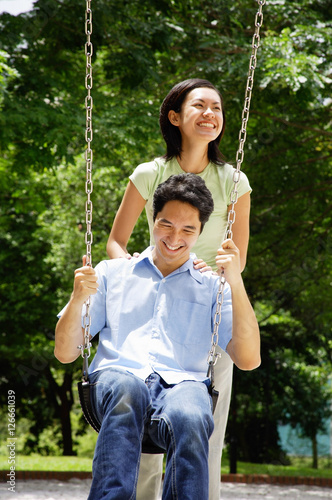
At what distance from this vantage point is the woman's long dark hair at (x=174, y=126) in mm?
3344

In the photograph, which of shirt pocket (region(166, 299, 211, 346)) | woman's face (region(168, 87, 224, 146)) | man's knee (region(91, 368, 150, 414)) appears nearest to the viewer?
man's knee (region(91, 368, 150, 414))

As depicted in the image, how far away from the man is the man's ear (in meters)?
0.61

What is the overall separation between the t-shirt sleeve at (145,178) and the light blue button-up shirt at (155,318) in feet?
1.79

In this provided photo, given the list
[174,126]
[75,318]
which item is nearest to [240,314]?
[75,318]

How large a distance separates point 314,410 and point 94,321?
43.0 ft

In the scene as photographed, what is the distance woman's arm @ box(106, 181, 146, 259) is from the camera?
335 cm

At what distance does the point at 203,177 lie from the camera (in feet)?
10.8

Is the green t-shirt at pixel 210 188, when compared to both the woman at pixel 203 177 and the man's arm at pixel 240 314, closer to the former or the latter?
the woman at pixel 203 177

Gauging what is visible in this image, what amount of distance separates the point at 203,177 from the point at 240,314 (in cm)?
92

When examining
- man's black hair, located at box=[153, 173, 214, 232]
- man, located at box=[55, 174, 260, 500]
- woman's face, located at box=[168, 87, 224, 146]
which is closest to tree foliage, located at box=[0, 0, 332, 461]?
woman's face, located at box=[168, 87, 224, 146]

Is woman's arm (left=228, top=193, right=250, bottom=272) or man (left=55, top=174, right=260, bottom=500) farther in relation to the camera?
woman's arm (left=228, top=193, right=250, bottom=272)

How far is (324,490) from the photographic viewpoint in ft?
32.2

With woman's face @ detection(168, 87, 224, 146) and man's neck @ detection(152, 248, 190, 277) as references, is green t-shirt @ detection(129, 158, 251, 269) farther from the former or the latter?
man's neck @ detection(152, 248, 190, 277)

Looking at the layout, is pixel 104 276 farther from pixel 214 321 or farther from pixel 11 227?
pixel 11 227
